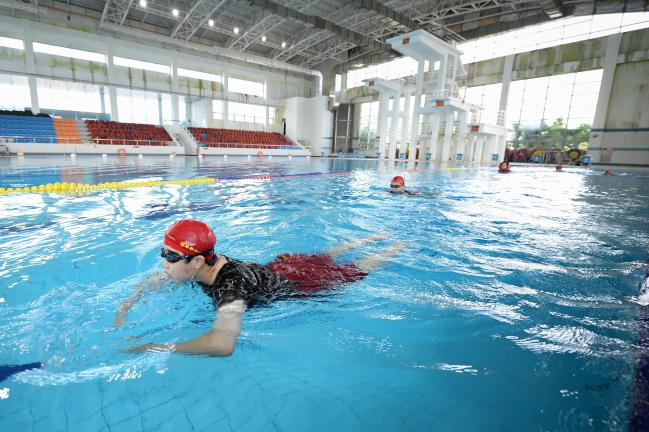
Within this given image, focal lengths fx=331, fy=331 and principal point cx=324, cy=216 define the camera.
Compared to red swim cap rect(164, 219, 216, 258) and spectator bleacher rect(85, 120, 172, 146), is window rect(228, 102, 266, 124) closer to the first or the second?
spectator bleacher rect(85, 120, 172, 146)

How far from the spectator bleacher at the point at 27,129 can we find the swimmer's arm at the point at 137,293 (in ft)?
70.6

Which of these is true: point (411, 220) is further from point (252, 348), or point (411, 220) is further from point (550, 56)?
point (550, 56)

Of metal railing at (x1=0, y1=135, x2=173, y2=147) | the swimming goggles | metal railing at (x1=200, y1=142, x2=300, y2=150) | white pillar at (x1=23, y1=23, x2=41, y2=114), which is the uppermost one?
white pillar at (x1=23, y1=23, x2=41, y2=114)

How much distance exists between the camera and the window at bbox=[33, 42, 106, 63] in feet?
73.8

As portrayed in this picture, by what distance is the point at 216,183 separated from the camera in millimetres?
10047

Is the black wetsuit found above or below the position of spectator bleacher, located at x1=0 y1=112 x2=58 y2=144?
below

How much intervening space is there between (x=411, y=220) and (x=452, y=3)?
2140 cm

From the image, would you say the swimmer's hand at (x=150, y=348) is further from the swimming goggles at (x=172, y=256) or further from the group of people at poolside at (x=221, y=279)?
the swimming goggles at (x=172, y=256)

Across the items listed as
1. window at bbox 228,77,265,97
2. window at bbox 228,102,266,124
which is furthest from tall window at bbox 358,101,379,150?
window at bbox 228,77,265,97

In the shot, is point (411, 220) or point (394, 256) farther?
point (411, 220)

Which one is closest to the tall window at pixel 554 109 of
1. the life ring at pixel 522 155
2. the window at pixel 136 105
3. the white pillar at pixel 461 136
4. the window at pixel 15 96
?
the life ring at pixel 522 155

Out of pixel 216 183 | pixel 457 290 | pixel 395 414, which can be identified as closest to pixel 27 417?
pixel 395 414

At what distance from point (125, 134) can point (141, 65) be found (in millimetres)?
6687

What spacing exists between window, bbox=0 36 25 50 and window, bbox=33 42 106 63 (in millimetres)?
696
